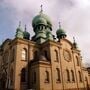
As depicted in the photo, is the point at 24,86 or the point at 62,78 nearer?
the point at 24,86

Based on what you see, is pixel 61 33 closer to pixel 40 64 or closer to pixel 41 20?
pixel 41 20

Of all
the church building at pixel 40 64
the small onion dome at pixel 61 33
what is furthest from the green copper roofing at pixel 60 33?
the church building at pixel 40 64

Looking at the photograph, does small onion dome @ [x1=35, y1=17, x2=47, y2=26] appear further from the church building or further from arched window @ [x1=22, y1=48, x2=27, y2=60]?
arched window @ [x1=22, y1=48, x2=27, y2=60]

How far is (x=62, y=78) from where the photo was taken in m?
30.1

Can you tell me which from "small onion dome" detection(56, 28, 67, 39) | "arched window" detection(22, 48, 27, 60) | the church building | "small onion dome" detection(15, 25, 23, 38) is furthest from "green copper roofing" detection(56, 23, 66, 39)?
"arched window" detection(22, 48, 27, 60)

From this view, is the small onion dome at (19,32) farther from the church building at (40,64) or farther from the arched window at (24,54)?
the arched window at (24,54)

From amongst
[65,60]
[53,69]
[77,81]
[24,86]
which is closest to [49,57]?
[53,69]

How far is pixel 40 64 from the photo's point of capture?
26.5 metres

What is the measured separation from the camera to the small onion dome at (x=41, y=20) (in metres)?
36.8

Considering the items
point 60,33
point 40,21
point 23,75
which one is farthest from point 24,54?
point 60,33

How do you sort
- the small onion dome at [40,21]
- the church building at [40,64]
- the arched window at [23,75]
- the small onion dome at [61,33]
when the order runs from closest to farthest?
the church building at [40,64]
the arched window at [23,75]
the small onion dome at [40,21]
the small onion dome at [61,33]

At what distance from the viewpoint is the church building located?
2653 cm

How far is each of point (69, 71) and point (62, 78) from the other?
335 cm

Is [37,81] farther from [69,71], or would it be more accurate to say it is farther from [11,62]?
[69,71]
